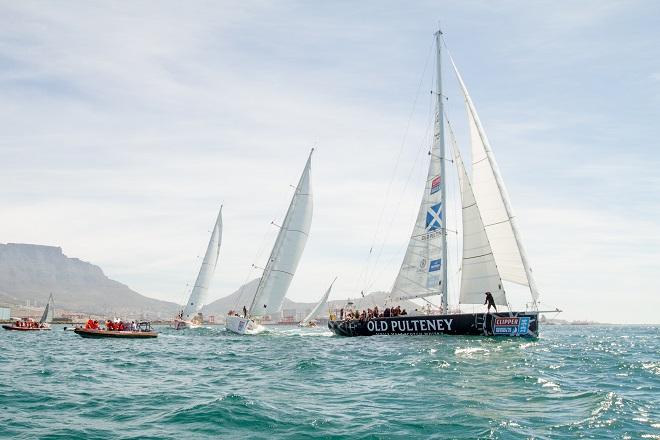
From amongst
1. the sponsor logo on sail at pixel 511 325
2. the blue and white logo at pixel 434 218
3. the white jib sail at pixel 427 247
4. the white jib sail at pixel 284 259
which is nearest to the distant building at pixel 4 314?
the white jib sail at pixel 284 259

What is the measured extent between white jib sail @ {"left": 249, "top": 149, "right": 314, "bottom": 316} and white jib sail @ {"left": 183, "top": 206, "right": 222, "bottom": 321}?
31044 millimetres

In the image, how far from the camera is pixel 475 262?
39.0 metres

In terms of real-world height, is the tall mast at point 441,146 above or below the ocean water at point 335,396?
above

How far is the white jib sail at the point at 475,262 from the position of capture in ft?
124

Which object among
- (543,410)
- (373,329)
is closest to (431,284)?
(373,329)

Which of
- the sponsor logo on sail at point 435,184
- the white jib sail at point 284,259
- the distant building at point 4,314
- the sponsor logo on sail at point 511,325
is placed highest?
the sponsor logo on sail at point 435,184

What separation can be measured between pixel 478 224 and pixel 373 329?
11.5 meters

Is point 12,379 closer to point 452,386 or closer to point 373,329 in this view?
point 452,386

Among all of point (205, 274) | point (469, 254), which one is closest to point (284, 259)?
point (469, 254)

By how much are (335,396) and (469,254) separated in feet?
80.6

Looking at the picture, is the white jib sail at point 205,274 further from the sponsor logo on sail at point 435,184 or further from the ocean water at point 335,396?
the ocean water at point 335,396

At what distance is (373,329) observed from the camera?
44250 millimetres

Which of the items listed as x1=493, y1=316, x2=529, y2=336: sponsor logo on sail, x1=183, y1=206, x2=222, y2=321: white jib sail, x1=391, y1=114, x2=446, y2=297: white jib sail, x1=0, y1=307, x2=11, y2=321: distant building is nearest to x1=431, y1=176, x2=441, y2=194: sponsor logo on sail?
x1=391, y1=114, x2=446, y2=297: white jib sail

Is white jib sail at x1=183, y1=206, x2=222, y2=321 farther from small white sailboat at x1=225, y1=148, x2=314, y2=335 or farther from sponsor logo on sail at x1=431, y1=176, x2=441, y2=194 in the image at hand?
sponsor logo on sail at x1=431, y1=176, x2=441, y2=194
